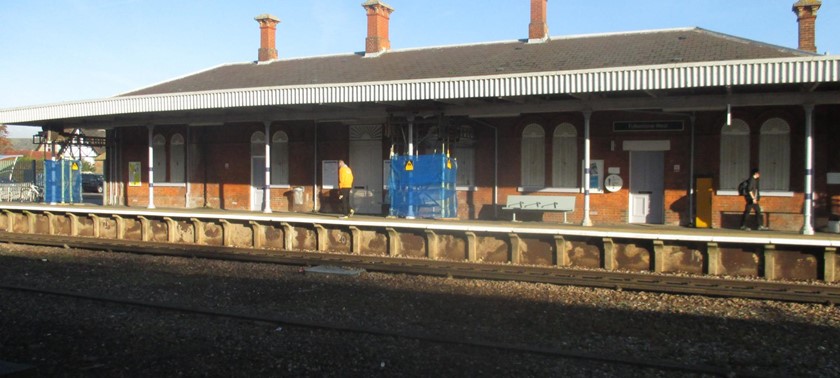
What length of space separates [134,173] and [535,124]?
14.7 metres

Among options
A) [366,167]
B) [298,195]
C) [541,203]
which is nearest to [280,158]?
[298,195]

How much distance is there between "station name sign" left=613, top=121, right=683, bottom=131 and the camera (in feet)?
54.9

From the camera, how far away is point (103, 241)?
17156 millimetres

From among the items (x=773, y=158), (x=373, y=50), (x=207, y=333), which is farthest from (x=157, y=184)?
(x=773, y=158)

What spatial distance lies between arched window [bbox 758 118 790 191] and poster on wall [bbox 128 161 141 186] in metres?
19.7

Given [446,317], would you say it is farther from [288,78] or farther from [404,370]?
[288,78]

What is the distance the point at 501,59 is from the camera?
1867 cm

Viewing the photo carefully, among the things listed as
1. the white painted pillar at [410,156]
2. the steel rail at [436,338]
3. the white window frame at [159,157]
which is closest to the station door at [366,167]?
the white painted pillar at [410,156]

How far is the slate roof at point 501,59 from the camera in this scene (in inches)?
629

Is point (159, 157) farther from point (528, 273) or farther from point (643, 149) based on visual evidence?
point (528, 273)

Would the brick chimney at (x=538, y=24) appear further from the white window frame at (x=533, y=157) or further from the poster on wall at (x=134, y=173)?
the poster on wall at (x=134, y=173)

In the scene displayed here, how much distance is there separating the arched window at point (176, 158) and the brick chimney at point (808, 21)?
1931cm

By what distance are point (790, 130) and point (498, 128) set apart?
6972 mm

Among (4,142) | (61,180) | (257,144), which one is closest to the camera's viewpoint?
(257,144)
